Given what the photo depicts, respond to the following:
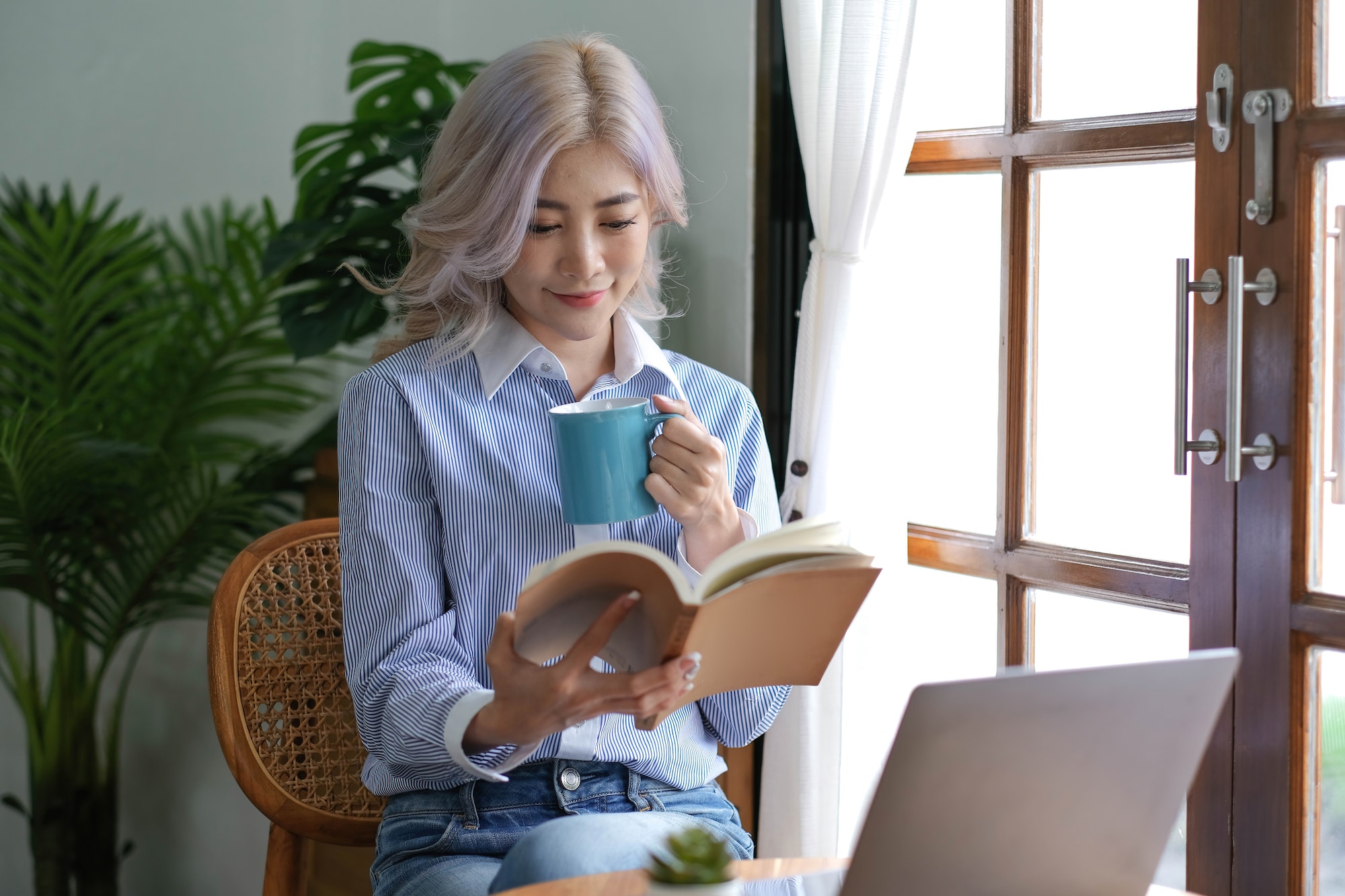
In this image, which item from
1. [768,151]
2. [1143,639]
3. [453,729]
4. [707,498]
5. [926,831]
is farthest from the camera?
[768,151]

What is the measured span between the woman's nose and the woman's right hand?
1.69 ft

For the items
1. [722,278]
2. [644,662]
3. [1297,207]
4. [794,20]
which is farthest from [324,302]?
[1297,207]

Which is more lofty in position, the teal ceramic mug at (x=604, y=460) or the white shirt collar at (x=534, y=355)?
the white shirt collar at (x=534, y=355)

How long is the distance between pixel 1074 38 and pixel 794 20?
0.41 metres

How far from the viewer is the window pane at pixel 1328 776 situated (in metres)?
1.48

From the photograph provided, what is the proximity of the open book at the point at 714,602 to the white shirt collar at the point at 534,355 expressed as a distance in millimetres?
472

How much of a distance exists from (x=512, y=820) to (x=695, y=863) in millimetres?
695

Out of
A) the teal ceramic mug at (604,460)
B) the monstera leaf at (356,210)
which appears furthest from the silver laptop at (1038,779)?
the monstera leaf at (356,210)

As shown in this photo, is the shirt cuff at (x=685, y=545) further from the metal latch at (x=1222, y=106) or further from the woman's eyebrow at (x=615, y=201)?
the metal latch at (x=1222, y=106)

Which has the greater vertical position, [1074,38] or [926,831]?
[1074,38]

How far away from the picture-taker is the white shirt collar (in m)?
1.43

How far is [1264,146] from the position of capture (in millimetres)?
1471

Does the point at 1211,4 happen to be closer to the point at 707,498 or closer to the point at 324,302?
the point at 707,498

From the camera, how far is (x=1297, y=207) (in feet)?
4.75
